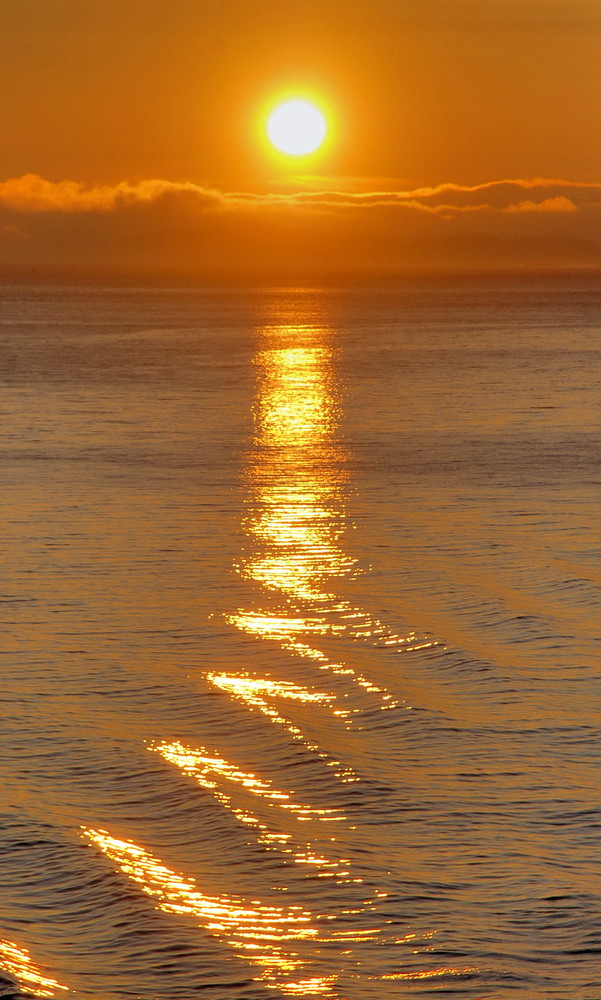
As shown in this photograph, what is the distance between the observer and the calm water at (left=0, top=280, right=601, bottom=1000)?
1277 cm

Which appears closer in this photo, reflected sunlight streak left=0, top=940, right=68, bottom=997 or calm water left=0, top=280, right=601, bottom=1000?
reflected sunlight streak left=0, top=940, right=68, bottom=997

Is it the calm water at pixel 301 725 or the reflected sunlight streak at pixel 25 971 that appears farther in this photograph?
the calm water at pixel 301 725

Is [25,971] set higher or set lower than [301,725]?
lower

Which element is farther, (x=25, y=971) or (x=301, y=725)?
(x=301, y=725)

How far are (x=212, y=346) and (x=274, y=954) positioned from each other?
104m

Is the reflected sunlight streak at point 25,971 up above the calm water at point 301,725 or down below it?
below

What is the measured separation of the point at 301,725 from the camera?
18.8 meters

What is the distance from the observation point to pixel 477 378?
8156 cm

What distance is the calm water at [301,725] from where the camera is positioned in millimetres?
12766

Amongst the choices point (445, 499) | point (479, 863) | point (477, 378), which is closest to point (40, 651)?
point (479, 863)

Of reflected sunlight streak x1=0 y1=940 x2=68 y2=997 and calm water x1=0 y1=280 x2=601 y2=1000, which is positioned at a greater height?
calm water x1=0 y1=280 x2=601 y2=1000

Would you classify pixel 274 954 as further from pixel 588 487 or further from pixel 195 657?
pixel 588 487

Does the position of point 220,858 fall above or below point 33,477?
below

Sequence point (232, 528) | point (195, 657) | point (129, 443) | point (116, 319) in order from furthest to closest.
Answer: point (116, 319) → point (129, 443) → point (232, 528) → point (195, 657)
